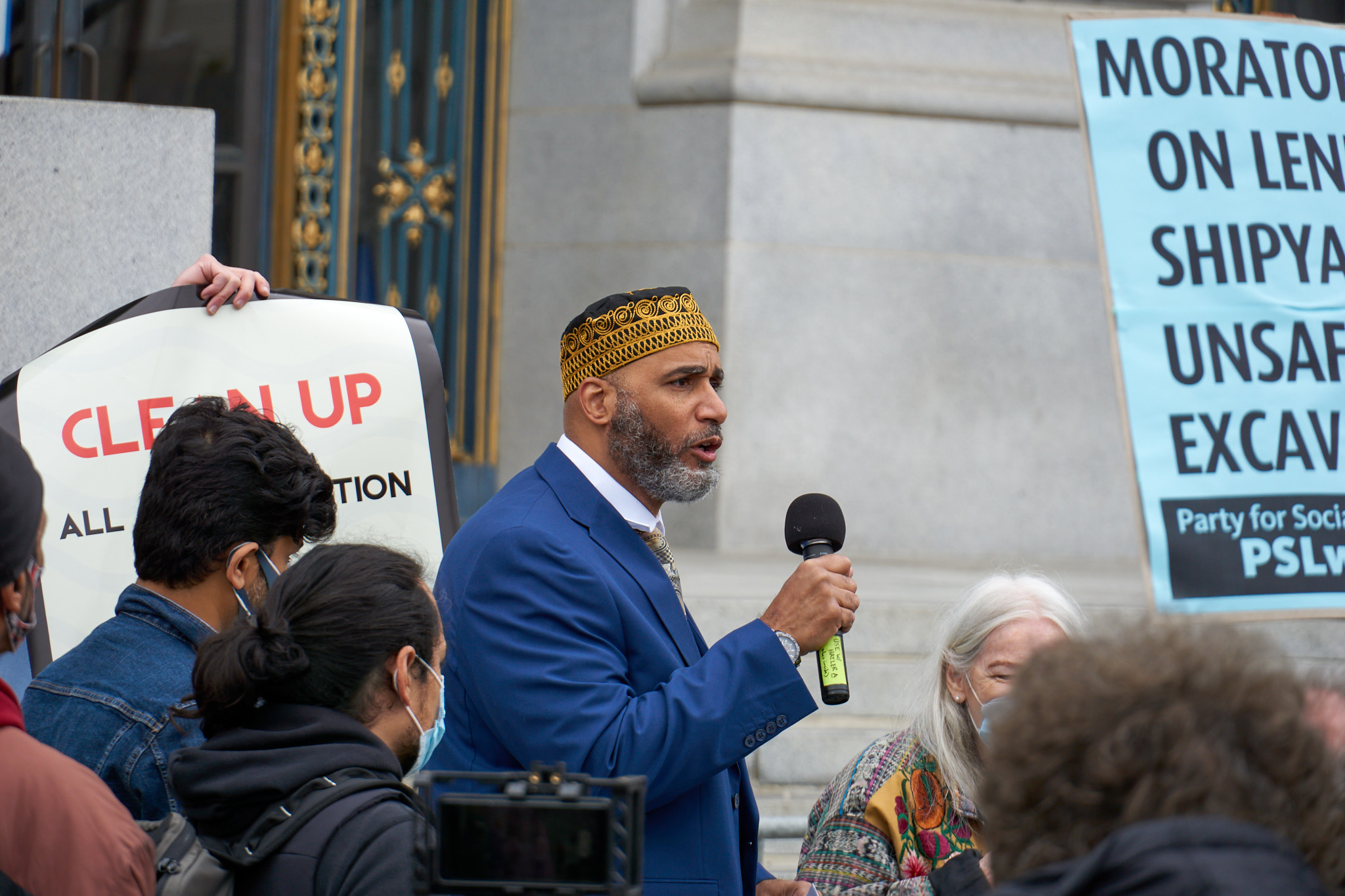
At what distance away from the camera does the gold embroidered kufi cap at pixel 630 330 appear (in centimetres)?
287

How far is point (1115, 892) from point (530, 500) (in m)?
1.60

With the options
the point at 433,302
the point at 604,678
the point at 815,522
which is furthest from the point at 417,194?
the point at 604,678

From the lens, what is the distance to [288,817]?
178 cm

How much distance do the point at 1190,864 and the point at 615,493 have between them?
67.0 inches

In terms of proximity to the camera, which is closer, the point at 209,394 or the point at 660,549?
the point at 660,549

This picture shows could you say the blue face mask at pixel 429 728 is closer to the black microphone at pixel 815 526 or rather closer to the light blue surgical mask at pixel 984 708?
the black microphone at pixel 815 526

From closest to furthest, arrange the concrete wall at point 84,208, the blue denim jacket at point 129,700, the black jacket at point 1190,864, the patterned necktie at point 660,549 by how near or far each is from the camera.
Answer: the black jacket at point 1190,864 → the blue denim jacket at point 129,700 → the patterned necktie at point 660,549 → the concrete wall at point 84,208

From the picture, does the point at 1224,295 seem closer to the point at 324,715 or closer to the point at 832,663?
the point at 832,663

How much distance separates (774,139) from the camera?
6.19 metres

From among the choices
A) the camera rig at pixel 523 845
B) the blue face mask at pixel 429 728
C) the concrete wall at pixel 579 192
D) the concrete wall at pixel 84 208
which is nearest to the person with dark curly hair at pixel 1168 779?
the camera rig at pixel 523 845

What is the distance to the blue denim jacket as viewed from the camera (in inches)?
83.9

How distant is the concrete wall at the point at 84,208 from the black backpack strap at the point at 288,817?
6.80 feet

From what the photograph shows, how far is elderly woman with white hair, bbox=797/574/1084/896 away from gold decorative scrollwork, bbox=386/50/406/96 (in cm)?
463

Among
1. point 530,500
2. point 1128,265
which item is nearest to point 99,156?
point 530,500
